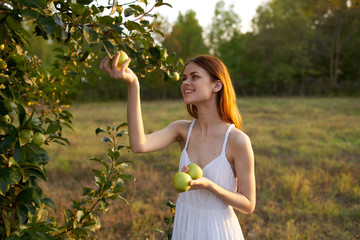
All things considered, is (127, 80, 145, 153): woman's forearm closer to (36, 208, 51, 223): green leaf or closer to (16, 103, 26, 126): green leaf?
(16, 103, 26, 126): green leaf

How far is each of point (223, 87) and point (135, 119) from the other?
1.68 ft

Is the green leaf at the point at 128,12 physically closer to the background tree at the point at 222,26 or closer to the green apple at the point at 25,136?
the green apple at the point at 25,136

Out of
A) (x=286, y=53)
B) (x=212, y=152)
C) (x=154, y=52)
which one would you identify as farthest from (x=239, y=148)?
(x=286, y=53)

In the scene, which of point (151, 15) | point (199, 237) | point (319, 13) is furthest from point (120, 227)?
point (319, 13)

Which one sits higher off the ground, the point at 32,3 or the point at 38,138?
the point at 32,3

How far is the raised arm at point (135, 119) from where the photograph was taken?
116cm

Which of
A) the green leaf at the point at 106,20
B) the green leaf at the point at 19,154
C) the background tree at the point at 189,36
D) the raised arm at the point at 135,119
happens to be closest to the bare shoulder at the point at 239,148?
the raised arm at the point at 135,119

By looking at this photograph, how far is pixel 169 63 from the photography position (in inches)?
63.6

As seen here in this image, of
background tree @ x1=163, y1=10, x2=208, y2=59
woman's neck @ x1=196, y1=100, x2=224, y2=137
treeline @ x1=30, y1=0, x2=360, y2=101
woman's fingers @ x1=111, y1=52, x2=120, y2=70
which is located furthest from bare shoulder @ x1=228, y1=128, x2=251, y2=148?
background tree @ x1=163, y1=10, x2=208, y2=59

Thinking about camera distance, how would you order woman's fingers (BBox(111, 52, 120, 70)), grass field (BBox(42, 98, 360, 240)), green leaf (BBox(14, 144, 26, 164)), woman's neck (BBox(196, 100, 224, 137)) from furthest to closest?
grass field (BBox(42, 98, 360, 240)), woman's neck (BBox(196, 100, 224, 137)), woman's fingers (BBox(111, 52, 120, 70)), green leaf (BBox(14, 144, 26, 164))

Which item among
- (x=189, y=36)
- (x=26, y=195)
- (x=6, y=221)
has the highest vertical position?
(x=189, y=36)

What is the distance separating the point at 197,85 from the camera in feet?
4.92

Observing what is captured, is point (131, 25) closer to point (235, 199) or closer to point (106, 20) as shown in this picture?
point (106, 20)

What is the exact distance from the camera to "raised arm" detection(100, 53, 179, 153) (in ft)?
3.80
